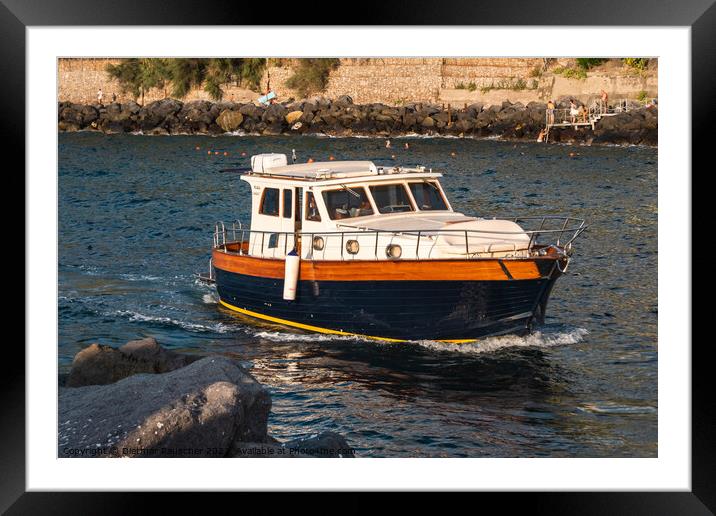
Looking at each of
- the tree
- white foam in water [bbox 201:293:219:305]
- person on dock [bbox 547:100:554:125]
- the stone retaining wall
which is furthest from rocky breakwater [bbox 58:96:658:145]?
white foam in water [bbox 201:293:219:305]

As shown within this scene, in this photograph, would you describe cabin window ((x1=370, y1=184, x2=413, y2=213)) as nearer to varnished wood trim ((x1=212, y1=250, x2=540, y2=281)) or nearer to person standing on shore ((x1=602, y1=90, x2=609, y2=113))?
varnished wood trim ((x1=212, y1=250, x2=540, y2=281))

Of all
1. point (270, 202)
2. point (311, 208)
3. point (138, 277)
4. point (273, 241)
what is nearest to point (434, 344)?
point (311, 208)

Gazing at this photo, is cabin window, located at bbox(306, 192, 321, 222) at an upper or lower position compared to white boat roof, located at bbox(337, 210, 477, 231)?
upper

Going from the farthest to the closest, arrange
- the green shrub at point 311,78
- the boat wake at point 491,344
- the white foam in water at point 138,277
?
the green shrub at point 311,78 < the white foam in water at point 138,277 < the boat wake at point 491,344

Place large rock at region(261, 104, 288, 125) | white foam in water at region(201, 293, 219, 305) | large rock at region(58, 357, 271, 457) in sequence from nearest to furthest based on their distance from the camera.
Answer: large rock at region(58, 357, 271, 457) → white foam in water at region(201, 293, 219, 305) → large rock at region(261, 104, 288, 125)

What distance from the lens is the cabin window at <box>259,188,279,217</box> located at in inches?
689

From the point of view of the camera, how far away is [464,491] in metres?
9.37

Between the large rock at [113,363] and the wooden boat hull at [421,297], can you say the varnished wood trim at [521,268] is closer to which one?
the wooden boat hull at [421,297]

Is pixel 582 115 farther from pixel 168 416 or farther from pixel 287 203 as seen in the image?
pixel 168 416

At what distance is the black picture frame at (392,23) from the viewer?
9.30m

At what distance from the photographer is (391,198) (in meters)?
16.7

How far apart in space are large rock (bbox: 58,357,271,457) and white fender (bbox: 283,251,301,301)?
5.21 meters

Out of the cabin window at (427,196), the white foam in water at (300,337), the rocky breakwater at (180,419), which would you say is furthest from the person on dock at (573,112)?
the rocky breakwater at (180,419)
